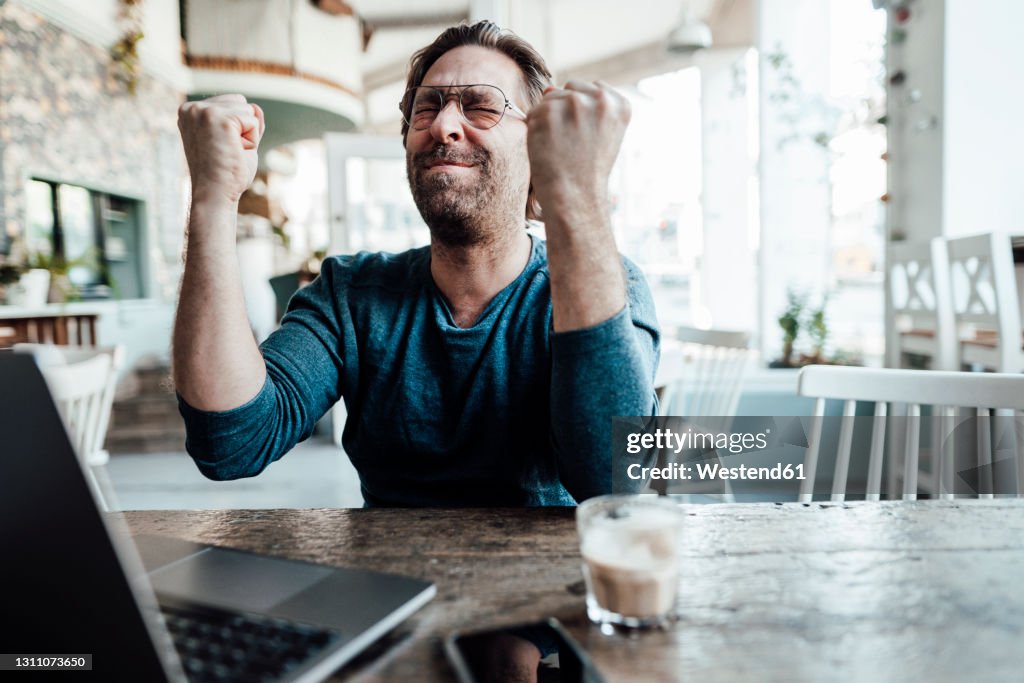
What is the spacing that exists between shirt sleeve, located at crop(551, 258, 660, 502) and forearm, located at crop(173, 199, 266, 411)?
415 mm

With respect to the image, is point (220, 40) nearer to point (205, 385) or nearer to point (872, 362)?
point (872, 362)

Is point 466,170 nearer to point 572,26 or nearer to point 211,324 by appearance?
point 211,324

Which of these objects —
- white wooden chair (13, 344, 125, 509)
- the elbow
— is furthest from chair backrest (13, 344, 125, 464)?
the elbow

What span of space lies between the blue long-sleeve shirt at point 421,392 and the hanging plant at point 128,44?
6.03m

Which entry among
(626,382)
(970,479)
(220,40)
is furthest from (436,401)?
(220,40)

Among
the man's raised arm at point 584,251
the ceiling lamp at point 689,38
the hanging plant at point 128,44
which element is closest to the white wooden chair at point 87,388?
the man's raised arm at point 584,251

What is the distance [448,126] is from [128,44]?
610 centimetres

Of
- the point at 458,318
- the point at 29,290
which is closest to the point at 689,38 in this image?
the point at 458,318

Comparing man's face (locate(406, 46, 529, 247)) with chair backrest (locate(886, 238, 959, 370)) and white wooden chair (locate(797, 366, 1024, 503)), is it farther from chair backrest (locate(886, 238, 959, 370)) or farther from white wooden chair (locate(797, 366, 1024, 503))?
chair backrest (locate(886, 238, 959, 370))

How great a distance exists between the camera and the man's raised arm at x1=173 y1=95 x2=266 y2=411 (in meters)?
0.86

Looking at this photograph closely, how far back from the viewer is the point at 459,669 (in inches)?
17.3

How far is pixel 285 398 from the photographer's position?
3.32 feet

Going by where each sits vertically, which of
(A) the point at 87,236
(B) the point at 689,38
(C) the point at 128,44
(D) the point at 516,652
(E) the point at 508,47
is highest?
(C) the point at 128,44

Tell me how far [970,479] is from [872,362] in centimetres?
266
